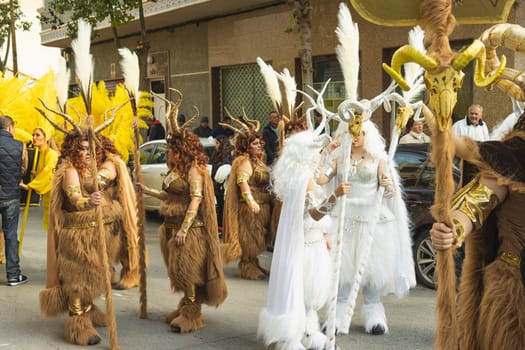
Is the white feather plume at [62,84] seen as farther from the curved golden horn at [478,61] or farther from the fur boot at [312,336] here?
the curved golden horn at [478,61]

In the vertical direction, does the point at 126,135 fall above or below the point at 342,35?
below

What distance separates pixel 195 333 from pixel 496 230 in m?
3.57

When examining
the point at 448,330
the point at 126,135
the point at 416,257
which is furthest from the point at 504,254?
the point at 126,135

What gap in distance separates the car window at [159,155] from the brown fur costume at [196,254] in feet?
22.7

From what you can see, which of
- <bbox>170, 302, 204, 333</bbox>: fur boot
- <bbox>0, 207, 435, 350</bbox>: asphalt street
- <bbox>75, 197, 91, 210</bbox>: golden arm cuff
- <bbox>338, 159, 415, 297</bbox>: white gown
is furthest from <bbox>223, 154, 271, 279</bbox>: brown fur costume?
<bbox>75, 197, 91, 210</bbox>: golden arm cuff

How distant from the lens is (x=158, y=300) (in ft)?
24.1

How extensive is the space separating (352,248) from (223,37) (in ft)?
53.0

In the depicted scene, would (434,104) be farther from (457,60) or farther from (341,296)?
(341,296)

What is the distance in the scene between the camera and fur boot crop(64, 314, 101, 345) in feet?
19.0

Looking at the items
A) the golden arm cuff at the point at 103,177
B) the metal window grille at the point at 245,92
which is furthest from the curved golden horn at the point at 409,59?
the metal window grille at the point at 245,92

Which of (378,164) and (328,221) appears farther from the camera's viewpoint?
(378,164)

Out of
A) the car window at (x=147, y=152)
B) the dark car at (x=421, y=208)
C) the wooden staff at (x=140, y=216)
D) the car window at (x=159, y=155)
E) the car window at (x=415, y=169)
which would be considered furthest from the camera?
the car window at (x=147, y=152)

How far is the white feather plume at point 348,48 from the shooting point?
480cm

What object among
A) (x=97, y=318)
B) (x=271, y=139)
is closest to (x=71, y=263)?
(x=97, y=318)
